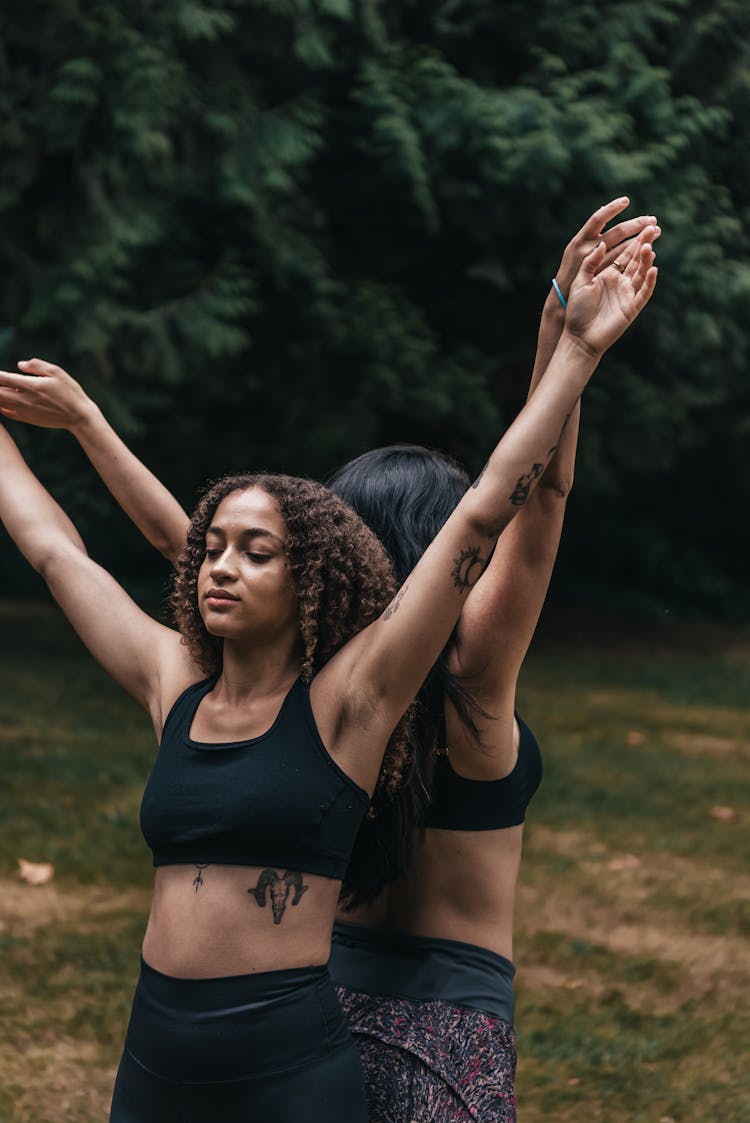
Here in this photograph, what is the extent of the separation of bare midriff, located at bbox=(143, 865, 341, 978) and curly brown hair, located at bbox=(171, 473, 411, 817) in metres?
0.29

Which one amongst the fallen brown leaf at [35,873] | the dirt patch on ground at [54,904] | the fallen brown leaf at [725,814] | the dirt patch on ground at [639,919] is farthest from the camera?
the fallen brown leaf at [725,814]

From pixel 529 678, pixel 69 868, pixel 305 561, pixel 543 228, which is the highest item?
pixel 305 561

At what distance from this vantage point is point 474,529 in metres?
2.17

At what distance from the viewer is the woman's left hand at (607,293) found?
2227 millimetres

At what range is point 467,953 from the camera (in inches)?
96.1

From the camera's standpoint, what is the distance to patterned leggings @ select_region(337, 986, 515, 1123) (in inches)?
90.0

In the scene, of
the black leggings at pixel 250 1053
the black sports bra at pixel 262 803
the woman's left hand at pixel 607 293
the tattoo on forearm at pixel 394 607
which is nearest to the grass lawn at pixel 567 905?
the black leggings at pixel 250 1053

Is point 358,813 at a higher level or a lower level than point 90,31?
higher

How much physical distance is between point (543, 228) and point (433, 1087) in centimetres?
1009

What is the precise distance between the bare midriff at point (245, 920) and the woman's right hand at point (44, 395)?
97 cm

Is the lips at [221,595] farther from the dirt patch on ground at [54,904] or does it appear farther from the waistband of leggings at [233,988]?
the dirt patch on ground at [54,904]

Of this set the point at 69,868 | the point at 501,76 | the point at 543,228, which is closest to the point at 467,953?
the point at 69,868

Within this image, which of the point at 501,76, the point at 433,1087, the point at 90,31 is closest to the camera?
the point at 433,1087

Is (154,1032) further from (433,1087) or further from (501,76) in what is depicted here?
(501,76)
